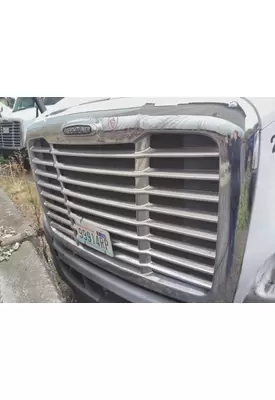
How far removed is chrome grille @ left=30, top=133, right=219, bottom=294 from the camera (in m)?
0.72

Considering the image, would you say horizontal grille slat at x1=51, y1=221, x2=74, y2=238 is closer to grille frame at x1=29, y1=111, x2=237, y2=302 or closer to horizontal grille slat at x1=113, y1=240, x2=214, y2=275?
grille frame at x1=29, y1=111, x2=237, y2=302

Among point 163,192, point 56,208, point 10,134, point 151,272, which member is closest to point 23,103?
point 10,134

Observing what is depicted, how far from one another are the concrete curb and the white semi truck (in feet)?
0.45

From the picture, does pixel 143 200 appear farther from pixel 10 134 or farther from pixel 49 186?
pixel 10 134

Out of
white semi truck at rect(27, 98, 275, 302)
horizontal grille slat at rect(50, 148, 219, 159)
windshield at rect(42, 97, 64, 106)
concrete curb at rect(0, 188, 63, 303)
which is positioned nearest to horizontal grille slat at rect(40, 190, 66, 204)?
white semi truck at rect(27, 98, 275, 302)

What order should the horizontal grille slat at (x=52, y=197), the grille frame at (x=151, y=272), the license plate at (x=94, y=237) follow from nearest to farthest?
the grille frame at (x=151, y=272) < the license plate at (x=94, y=237) < the horizontal grille slat at (x=52, y=197)

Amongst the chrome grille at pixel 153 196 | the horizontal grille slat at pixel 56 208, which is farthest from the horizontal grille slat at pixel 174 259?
the horizontal grille slat at pixel 56 208

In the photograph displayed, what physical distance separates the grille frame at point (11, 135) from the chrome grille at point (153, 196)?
2.0 inches

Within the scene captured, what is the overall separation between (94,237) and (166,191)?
320 mm

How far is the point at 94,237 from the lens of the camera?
97cm

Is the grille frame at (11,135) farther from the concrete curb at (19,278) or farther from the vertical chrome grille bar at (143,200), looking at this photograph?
the vertical chrome grille bar at (143,200)

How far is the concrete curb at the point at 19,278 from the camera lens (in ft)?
3.13

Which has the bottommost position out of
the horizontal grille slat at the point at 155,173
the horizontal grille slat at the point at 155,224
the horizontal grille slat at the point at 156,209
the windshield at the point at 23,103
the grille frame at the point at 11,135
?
the horizontal grille slat at the point at 155,224

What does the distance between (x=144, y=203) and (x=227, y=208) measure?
0.22m
